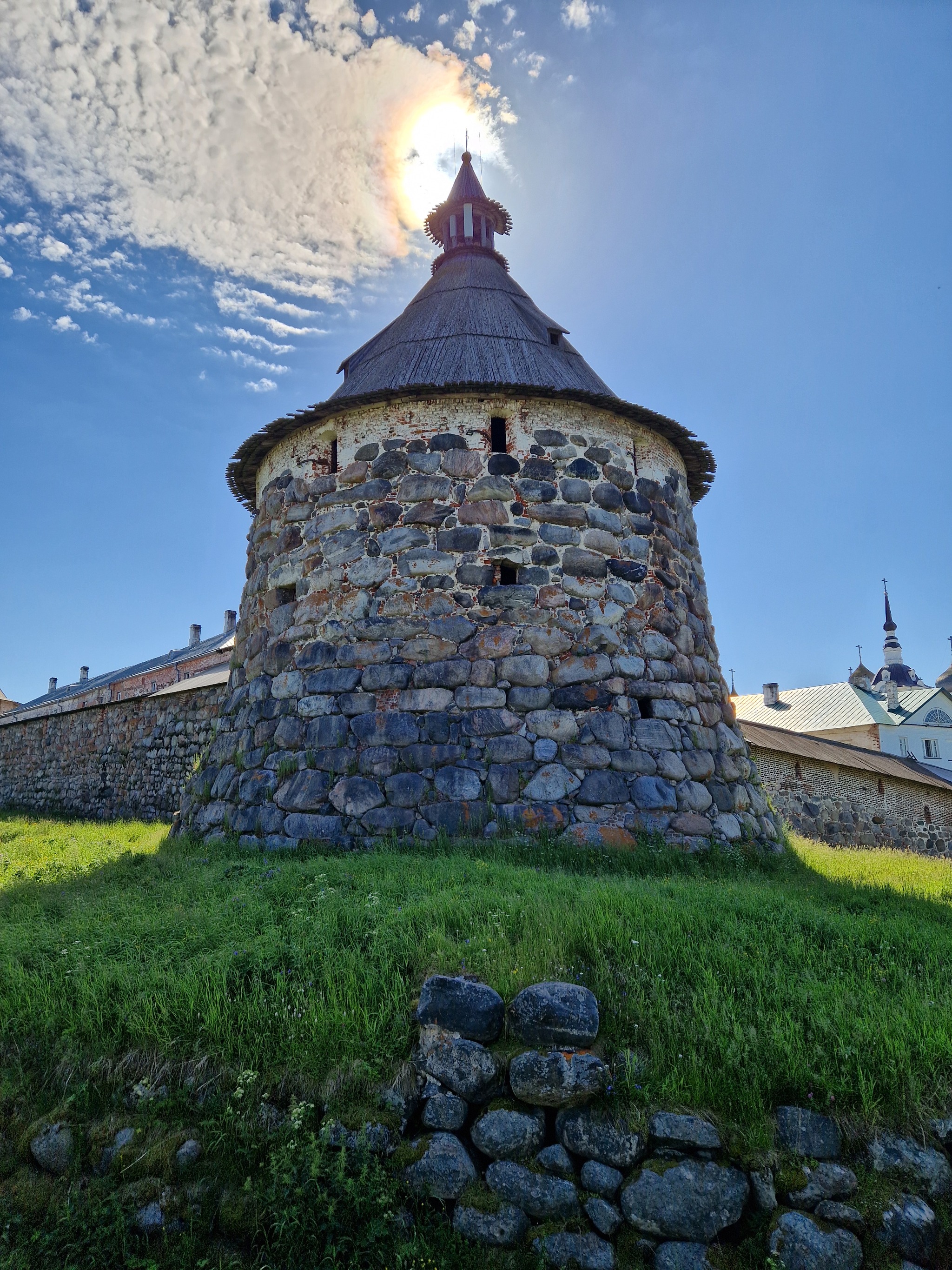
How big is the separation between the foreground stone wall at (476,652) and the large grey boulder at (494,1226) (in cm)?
406

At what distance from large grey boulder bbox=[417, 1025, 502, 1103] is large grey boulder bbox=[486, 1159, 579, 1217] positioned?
27 cm

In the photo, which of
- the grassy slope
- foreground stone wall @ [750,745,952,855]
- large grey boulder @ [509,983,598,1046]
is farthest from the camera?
foreground stone wall @ [750,745,952,855]

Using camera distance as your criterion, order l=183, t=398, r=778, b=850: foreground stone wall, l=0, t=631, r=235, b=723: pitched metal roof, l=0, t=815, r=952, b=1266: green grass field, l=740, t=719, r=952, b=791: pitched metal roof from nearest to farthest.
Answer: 1. l=0, t=815, r=952, b=1266: green grass field
2. l=183, t=398, r=778, b=850: foreground stone wall
3. l=740, t=719, r=952, b=791: pitched metal roof
4. l=0, t=631, r=235, b=723: pitched metal roof

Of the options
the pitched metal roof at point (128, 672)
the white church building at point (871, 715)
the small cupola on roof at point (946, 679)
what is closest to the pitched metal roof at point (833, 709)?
the white church building at point (871, 715)

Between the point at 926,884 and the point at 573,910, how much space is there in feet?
13.7

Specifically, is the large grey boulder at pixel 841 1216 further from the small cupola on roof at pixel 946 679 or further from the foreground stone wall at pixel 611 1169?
the small cupola on roof at pixel 946 679

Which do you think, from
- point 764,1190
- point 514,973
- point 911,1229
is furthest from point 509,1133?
point 911,1229

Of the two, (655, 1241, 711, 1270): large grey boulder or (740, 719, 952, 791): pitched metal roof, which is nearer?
(655, 1241, 711, 1270): large grey boulder

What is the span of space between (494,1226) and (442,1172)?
266mm

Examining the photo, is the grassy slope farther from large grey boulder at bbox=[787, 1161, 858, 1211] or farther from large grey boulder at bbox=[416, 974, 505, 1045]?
large grey boulder at bbox=[787, 1161, 858, 1211]

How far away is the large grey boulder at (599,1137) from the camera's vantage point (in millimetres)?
2971

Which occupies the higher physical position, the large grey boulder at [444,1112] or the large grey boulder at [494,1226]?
the large grey boulder at [444,1112]

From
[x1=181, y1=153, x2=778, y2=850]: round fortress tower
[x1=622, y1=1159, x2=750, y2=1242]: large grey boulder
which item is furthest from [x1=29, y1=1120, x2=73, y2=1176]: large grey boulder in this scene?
[x1=181, y1=153, x2=778, y2=850]: round fortress tower

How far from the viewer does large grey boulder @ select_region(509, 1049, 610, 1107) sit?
3.11 meters
